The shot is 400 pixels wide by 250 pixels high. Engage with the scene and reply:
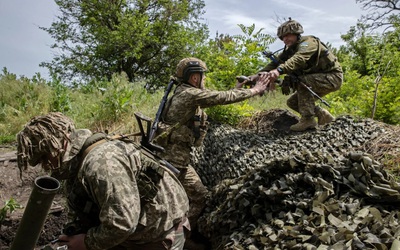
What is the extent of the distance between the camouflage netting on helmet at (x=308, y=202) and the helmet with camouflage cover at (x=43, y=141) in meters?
1.83

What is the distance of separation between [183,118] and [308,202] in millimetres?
2042

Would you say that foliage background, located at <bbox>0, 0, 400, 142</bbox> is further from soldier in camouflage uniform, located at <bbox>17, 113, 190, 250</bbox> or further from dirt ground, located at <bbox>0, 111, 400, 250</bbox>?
soldier in camouflage uniform, located at <bbox>17, 113, 190, 250</bbox>

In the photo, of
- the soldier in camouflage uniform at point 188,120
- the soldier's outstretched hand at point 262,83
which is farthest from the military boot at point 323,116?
the soldier in camouflage uniform at point 188,120

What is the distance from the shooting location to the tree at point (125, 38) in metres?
18.1

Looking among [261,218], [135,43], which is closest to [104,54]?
[135,43]

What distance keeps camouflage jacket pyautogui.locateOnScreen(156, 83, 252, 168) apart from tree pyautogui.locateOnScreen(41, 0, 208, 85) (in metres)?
13.6

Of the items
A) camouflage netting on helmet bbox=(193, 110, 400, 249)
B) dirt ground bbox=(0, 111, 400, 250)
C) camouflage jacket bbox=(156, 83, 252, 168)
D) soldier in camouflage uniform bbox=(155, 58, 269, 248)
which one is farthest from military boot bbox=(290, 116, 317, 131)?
camouflage jacket bbox=(156, 83, 252, 168)

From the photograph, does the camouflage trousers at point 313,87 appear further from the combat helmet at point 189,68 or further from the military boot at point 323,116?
the combat helmet at point 189,68

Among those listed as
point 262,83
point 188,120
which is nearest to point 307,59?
point 262,83

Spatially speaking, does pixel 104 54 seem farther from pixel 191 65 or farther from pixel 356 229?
pixel 356 229

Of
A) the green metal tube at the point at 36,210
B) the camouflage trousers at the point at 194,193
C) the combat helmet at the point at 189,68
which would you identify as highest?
the combat helmet at the point at 189,68

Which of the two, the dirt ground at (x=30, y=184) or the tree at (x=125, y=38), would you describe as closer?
the dirt ground at (x=30, y=184)

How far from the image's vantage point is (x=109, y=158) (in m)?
2.28

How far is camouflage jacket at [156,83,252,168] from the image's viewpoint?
15.6ft
